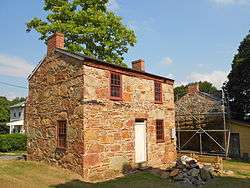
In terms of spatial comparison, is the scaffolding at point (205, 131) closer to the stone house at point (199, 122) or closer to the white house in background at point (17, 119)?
the stone house at point (199, 122)

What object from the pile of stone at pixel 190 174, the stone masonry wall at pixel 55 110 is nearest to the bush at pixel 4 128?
the stone masonry wall at pixel 55 110

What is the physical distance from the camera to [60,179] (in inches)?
540

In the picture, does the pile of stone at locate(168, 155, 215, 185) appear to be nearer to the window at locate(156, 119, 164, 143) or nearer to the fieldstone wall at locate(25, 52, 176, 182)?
the fieldstone wall at locate(25, 52, 176, 182)

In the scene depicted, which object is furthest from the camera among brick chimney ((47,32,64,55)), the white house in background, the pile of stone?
the white house in background

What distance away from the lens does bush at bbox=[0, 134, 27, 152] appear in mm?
30125

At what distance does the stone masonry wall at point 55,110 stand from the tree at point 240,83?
20603 mm

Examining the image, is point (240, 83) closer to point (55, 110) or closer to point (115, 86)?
point (115, 86)

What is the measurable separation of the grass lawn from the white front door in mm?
1356

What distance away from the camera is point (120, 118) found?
1664 centimetres

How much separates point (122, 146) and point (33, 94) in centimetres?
722

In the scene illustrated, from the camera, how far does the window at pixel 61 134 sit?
1591 centimetres

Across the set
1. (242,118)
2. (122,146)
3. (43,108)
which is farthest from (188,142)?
(43,108)

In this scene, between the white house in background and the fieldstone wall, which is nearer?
the fieldstone wall

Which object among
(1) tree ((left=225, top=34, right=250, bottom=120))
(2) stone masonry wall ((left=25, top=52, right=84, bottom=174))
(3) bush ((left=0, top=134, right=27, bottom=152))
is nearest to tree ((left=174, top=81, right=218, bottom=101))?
(1) tree ((left=225, top=34, right=250, bottom=120))
